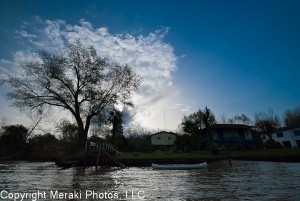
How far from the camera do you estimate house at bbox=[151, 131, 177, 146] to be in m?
65.1

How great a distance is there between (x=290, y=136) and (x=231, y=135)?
13.0 meters

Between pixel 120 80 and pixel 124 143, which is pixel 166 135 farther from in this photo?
pixel 120 80

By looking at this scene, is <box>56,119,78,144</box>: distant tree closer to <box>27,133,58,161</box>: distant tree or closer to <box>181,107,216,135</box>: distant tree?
<box>27,133,58,161</box>: distant tree

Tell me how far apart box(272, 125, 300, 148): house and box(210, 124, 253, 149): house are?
23.4 feet

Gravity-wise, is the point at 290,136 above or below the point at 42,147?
below

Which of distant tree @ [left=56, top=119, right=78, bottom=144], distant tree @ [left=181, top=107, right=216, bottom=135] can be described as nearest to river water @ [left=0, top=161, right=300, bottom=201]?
distant tree @ [left=56, top=119, right=78, bottom=144]

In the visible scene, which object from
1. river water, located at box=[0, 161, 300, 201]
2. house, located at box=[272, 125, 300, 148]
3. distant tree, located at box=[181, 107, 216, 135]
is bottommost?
river water, located at box=[0, 161, 300, 201]

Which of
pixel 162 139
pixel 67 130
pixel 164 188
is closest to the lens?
→ pixel 164 188

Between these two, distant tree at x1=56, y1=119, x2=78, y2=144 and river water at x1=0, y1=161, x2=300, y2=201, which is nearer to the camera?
river water at x1=0, y1=161, x2=300, y2=201

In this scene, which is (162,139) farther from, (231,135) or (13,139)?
(13,139)

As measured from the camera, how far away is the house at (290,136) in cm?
4916

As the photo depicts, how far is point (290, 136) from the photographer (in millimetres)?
50188

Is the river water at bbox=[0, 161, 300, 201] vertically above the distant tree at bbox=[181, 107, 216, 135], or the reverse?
the distant tree at bbox=[181, 107, 216, 135]

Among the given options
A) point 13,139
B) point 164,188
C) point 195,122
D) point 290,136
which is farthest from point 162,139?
point 164,188
